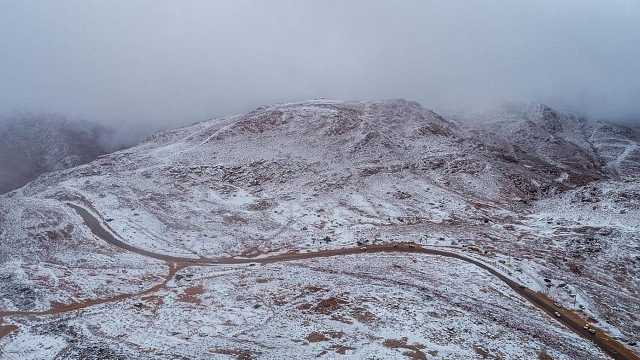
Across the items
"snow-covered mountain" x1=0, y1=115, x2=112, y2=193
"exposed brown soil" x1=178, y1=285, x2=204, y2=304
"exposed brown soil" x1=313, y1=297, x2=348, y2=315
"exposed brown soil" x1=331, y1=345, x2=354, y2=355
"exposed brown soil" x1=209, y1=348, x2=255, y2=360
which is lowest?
"snow-covered mountain" x1=0, y1=115, x2=112, y2=193

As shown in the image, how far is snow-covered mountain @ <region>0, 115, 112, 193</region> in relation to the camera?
447 feet

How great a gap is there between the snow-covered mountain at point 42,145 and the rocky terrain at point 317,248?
5278 centimetres

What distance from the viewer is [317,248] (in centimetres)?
5569

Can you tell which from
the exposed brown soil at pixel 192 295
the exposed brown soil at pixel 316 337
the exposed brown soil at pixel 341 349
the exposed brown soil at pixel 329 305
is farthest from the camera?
the exposed brown soil at pixel 192 295

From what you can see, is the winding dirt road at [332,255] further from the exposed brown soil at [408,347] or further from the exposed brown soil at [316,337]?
the exposed brown soil at [316,337]

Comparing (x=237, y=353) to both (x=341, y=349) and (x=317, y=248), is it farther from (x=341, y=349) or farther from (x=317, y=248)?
(x=317, y=248)

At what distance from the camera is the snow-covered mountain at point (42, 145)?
5364 inches

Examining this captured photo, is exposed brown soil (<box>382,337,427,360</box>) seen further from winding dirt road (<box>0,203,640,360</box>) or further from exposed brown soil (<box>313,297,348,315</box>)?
winding dirt road (<box>0,203,640,360</box>)

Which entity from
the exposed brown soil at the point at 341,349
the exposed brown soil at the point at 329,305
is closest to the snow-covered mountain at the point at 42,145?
the exposed brown soil at the point at 329,305

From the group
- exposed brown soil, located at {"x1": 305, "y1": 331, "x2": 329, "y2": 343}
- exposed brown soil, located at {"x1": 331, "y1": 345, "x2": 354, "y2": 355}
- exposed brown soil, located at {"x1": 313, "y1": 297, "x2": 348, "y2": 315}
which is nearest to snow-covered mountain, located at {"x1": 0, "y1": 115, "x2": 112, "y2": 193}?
exposed brown soil, located at {"x1": 313, "y1": 297, "x2": 348, "y2": 315}

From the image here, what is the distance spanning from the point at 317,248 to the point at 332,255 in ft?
10.6

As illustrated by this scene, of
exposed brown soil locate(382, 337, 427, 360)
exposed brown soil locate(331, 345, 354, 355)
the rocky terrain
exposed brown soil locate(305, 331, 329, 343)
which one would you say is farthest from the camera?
the rocky terrain

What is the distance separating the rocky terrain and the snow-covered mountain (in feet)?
173

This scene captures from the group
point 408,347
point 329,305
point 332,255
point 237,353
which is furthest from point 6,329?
point 332,255
